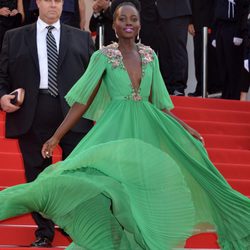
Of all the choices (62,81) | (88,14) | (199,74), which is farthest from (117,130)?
(88,14)

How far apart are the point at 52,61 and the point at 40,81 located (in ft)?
0.50

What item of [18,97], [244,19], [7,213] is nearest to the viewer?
[7,213]

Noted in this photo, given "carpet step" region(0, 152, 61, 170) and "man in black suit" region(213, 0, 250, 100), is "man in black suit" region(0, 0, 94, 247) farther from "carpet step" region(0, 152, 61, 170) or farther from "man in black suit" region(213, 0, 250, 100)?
"man in black suit" region(213, 0, 250, 100)

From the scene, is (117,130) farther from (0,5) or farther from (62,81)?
(0,5)

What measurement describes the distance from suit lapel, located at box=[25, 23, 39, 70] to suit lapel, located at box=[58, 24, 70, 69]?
0.16 meters

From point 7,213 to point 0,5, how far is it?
532cm

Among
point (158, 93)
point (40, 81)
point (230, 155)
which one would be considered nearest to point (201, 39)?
point (230, 155)

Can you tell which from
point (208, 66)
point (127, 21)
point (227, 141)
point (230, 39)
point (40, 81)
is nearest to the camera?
point (127, 21)

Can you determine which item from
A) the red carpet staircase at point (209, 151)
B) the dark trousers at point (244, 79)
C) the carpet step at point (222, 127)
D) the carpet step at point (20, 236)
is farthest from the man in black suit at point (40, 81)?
the dark trousers at point (244, 79)

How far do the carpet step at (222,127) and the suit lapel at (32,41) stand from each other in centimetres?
276

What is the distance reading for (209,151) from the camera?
8086 millimetres

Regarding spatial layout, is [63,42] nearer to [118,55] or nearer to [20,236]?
[118,55]

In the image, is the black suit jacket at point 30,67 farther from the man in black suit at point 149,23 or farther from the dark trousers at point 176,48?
the man in black suit at point 149,23

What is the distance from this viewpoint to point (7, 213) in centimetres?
435
